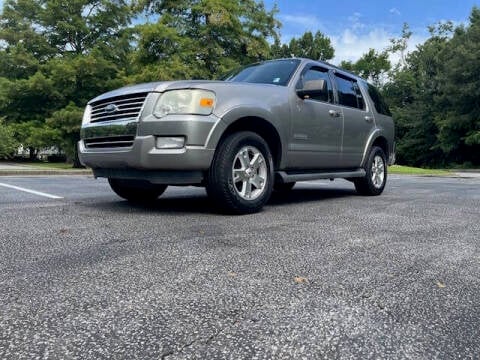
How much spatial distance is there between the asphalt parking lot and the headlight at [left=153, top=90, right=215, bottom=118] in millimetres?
1004

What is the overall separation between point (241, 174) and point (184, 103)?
919 millimetres

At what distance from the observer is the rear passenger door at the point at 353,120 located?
6.19 metres

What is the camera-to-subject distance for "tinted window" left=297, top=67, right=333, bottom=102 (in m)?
5.14

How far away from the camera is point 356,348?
1.57 m

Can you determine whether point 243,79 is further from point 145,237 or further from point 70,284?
point 70,284

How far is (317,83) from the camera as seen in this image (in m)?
5.14

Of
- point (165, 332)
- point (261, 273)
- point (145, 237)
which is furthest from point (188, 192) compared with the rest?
point (165, 332)

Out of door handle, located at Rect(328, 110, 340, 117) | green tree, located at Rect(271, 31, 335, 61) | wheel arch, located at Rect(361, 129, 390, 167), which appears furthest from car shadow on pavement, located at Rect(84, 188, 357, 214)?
green tree, located at Rect(271, 31, 335, 61)

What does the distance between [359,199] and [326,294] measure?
174 inches

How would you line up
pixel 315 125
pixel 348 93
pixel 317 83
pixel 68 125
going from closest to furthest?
pixel 317 83 < pixel 315 125 < pixel 348 93 < pixel 68 125

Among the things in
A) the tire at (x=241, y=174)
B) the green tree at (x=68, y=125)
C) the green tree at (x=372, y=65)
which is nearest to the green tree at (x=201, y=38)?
the green tree at (x=68, y=125)

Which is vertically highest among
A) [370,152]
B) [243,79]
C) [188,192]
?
[243,79]

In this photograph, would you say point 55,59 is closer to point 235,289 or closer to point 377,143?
point 377,143

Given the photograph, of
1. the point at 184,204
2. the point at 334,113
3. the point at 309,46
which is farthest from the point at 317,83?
the point at 309,46
